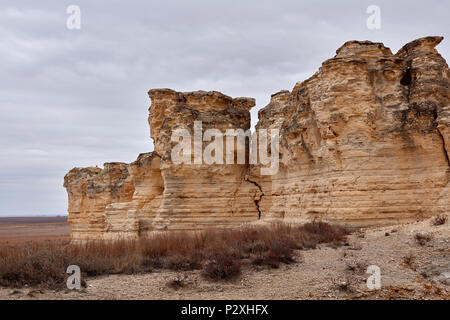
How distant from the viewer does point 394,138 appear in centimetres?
1374

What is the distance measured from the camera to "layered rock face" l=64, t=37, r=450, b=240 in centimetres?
1331

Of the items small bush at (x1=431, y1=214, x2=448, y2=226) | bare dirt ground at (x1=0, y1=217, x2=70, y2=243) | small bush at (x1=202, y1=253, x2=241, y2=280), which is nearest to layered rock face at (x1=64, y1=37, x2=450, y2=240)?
small bush at (x1=431, y1=214, x2=448, y2=226)

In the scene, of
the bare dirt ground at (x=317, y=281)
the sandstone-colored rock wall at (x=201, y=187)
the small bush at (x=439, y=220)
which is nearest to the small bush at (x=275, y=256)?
the bare dirt ground at (x=317, y=281)

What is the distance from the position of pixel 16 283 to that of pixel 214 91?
1610cm

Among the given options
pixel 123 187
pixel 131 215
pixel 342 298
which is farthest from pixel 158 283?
pixel 123 187

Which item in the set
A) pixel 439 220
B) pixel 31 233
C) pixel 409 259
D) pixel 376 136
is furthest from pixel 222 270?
pixel 31 233

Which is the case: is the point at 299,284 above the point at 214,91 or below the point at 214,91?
below

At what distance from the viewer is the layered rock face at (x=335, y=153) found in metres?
13.3

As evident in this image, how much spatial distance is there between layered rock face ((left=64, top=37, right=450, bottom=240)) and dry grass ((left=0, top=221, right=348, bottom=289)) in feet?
9.97

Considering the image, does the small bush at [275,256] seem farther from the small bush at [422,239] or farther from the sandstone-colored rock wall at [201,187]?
the sandstone-colored rock wall at [201,187]

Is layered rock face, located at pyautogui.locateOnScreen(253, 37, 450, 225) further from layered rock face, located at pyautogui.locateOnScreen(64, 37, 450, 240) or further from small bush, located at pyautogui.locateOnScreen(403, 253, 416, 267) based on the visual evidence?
small bush, located at pyautogui.locateOnScreen(403, 253, 416, 267)

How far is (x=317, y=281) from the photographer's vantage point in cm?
732

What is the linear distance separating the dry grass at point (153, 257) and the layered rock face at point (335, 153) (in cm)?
304
